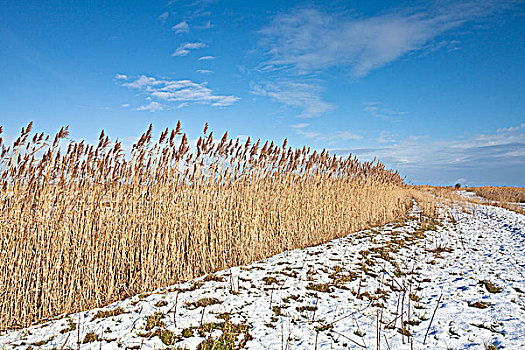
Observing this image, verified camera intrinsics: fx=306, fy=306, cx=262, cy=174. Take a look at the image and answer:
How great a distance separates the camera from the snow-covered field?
3.26 m

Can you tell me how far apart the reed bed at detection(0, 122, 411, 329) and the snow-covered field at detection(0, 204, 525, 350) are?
40cm

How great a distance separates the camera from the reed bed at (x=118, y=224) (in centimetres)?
405

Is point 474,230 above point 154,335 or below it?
above

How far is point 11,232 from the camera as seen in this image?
3996 millimetres

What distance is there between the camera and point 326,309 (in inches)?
156

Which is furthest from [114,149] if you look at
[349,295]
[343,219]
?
[343,219]

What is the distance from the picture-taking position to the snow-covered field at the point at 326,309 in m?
3.26

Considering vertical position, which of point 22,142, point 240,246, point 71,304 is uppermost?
point 22,142

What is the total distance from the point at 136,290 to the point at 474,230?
9476 millimetres

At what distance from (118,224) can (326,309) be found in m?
3.18

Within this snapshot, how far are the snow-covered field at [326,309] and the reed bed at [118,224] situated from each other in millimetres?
400

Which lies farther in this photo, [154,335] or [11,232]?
[11,232]

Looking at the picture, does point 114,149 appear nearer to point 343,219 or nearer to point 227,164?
point 227,164

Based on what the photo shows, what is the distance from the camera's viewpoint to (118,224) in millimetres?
4535
